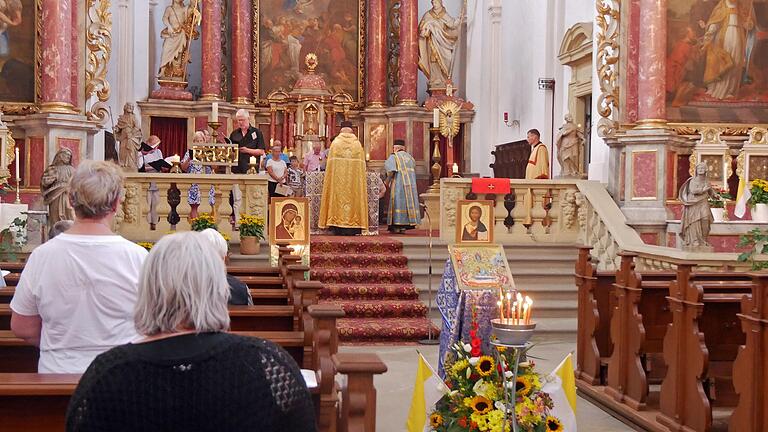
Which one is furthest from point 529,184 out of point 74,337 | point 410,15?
point 74,337

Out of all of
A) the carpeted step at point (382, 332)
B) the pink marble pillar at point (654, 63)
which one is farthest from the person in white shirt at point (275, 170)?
the pink marble pillar at point (654, 63)

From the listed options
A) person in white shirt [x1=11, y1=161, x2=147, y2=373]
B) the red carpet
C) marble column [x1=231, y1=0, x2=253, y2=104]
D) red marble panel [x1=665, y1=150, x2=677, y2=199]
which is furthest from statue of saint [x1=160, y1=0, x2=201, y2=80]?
person in white shirt [x1=11, y1=161, x2=147, y2=373]

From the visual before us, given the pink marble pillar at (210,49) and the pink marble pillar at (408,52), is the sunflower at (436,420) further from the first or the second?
the pink marble pillar at (408,52)

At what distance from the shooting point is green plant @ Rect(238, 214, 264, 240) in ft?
39.7

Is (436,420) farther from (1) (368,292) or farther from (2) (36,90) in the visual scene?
(2) (36,90)

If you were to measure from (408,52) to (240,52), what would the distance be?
3524mm

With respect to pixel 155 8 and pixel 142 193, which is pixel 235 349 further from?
pixel 155 8

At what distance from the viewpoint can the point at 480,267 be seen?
7.93 m

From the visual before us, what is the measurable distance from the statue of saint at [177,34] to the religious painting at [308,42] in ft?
5.85

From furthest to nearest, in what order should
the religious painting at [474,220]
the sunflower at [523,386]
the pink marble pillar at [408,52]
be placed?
the pink marble pillar at [408,52] → the religious painting at [474,220] → the sunflower at [523,386]

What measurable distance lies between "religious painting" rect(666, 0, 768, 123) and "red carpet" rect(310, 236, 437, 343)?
14.1 feet

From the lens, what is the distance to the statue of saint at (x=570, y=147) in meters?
13.9

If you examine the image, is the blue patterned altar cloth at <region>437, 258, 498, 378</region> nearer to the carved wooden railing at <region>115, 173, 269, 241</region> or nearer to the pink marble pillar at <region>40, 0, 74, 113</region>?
the carved wooden railing at <region>115, 173, 269, 241</region>

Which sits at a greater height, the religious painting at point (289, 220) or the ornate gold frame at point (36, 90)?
the ornate gold frame at point (36, 90)
